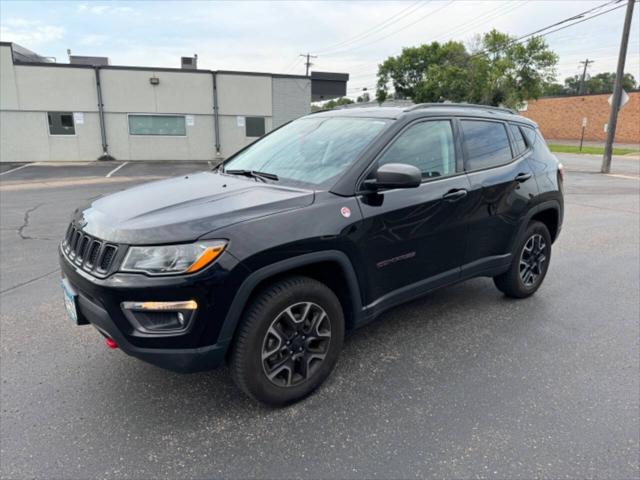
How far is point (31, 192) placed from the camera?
40.4 feet

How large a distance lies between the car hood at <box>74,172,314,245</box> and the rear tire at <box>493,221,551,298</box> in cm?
244

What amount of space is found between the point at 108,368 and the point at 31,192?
445 inches

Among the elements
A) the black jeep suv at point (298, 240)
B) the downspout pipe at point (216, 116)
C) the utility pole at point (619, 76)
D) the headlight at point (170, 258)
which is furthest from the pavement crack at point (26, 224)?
the utility pole at point (619, 76)

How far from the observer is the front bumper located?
7.45 feet

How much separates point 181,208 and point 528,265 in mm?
3391

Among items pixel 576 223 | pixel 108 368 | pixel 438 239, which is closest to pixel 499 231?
pixel 438 239

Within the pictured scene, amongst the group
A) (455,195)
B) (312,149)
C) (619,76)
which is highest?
(619,76)

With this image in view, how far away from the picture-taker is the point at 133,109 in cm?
2122

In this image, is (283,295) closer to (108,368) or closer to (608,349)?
(108,368)

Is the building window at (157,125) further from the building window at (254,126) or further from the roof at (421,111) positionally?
the roof at (421,111)

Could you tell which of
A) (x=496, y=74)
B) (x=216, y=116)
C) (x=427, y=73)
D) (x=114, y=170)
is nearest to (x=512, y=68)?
(x=496, y=74)

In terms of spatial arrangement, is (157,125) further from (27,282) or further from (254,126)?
(27,282)

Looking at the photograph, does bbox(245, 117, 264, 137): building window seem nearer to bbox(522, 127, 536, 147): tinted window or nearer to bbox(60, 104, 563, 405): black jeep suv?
bbox(522, 127, 536, 147): tinted window

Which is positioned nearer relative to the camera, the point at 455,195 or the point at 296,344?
the point at 296,344
